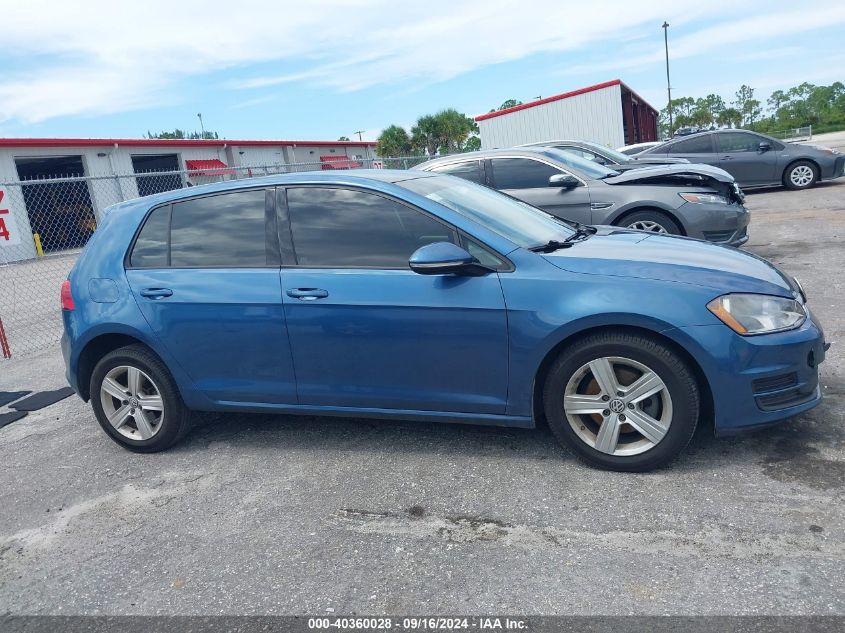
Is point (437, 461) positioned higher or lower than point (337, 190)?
lower

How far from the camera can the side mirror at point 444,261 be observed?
362 cm

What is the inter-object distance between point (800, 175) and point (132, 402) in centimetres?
1564

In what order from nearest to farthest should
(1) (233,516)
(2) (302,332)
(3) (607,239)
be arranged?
(1) (233,516) → (2) (302,332) → (3) (607,239)

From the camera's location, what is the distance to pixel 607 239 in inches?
171

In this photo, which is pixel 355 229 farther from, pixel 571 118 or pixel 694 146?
pixel 571 118

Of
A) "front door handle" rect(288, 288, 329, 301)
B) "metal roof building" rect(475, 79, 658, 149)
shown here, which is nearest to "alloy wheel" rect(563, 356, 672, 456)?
"front door handle" rect(288, 288, 329, 301)

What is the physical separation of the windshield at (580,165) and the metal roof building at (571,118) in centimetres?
2217

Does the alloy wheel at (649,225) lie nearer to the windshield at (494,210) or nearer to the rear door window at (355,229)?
the windshield at (494,210)

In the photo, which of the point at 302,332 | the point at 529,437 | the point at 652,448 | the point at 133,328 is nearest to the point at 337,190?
the point at 302,332

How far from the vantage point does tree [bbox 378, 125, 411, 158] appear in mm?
42375

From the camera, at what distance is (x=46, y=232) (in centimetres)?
2623

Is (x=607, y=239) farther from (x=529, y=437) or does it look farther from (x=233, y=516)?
(x=233, y=516)

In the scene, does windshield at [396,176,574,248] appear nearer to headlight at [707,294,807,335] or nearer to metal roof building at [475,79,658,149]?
headlight at [707,294,807,335]

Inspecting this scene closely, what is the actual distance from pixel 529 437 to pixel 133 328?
7.94 feet
